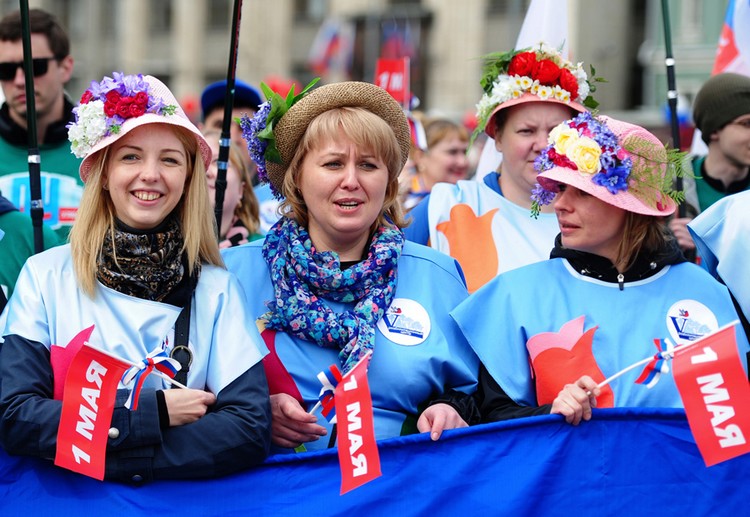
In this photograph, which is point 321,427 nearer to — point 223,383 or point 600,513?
point 223,383

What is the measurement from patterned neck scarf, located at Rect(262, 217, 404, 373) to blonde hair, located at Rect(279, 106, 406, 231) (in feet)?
0.47

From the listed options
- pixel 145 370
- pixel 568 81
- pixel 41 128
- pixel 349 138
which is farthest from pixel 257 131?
pixel 41 128

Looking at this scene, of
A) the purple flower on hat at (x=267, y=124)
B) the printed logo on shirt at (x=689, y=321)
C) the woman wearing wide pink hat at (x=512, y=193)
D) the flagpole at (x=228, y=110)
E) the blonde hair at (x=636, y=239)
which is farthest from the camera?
the woman wearing wide pink hat at (x=512, y=193)

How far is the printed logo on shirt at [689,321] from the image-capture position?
335 cm

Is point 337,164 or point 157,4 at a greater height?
point 337,164

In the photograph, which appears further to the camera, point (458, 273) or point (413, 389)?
point (458, 273)

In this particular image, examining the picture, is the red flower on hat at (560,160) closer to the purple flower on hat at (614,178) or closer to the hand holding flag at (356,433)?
the purple flower on hat at (614,178)

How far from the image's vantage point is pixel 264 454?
3053 millimetres

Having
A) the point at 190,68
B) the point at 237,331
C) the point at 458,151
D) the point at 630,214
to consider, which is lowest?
the point at 190,68

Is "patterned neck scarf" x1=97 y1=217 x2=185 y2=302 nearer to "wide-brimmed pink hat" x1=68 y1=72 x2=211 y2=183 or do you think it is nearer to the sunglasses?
"wide-brimmed pink hat" x1=68 y1=72 x2=211 y2=183

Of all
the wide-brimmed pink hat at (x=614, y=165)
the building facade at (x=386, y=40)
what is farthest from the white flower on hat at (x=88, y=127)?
the building facade at (x=386, y=40)

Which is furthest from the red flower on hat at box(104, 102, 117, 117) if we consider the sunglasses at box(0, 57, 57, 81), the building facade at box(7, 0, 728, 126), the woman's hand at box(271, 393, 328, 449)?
the building facade at box(7, 0, 728, 126)

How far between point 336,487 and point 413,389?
51cm

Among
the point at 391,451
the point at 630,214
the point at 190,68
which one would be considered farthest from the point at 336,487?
the point at 190,68
